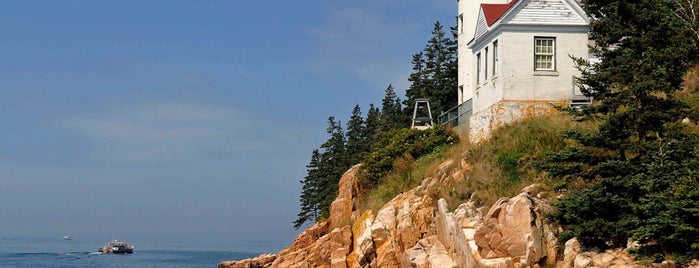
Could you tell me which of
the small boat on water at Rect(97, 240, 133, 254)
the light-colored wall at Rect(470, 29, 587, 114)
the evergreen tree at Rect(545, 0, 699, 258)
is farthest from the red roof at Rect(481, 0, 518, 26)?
the small boat on water at Rect(97, 240, 133, 254)

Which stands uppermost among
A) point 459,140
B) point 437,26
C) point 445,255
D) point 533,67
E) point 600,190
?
point 437,26

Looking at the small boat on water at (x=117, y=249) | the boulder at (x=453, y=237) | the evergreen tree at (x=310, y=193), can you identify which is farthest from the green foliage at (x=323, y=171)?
the small boat on water at (x=117, y=249)

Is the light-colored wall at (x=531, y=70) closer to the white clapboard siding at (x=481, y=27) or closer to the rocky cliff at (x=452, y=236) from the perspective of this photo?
the white clapboard siding at (x=481, y=27)

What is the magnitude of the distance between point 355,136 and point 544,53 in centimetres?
4711

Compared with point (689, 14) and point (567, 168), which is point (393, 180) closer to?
point (689, 14)

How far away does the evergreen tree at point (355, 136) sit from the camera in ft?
241

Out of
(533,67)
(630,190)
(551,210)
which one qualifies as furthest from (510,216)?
(533,67)

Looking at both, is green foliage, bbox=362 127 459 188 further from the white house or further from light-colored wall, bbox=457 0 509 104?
light-colored wall, bbox=457 0 509 104

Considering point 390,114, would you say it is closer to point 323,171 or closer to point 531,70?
point 323,171

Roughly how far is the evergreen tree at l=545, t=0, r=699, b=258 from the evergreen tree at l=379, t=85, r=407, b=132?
39.0 m

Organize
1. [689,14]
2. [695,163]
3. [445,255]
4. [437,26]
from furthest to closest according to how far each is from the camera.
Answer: [437,26] → [689,14] → [445,255] → [695,163]

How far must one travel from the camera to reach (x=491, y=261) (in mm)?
21312

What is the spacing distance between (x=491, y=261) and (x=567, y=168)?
318 cm

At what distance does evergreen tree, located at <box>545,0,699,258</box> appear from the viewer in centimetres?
1706
